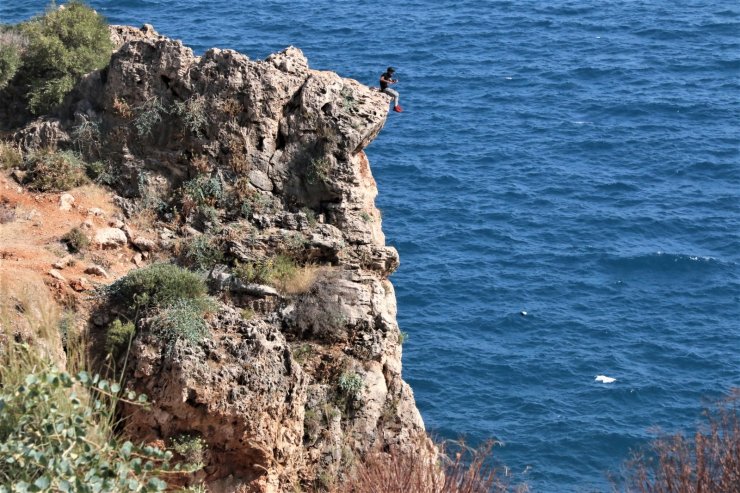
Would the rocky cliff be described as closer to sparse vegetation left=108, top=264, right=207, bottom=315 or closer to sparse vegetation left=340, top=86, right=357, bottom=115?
sparse vegetation left=340, top=86, right=357, bottom=115

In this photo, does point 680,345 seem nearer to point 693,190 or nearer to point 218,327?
point 693,190

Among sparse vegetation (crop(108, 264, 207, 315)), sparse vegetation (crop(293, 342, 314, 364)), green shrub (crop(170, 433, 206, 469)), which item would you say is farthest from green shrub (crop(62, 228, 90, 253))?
green shrub (crop(170, 433, 206, 469))

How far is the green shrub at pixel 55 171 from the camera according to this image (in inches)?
1082

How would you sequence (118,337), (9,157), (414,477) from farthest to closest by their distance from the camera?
1. (9,157)
2. (118,337)
3. (414,477)

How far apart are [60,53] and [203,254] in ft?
27.6

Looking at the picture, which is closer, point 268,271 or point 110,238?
point 268,271

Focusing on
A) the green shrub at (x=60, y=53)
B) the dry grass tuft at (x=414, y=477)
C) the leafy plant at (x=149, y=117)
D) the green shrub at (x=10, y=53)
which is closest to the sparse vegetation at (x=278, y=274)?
the dry grass tuft at (x=414, y=477)

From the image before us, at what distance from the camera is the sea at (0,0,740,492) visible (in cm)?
5447

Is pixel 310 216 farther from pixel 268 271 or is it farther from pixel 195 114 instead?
pixel 195 114

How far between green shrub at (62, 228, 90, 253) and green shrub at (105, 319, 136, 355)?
3.52 m

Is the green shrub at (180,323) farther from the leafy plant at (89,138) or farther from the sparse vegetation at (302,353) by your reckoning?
the leafy plant at (89,138)

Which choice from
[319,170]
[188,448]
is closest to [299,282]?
[319,170]

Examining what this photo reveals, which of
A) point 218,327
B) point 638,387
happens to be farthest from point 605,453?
point 218,327

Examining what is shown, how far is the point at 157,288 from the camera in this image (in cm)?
2325
